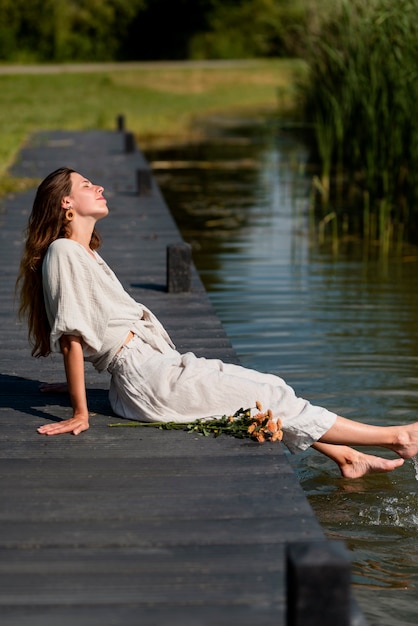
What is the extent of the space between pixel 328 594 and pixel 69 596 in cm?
82

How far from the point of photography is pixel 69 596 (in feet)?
10.5

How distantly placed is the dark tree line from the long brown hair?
3952 cm

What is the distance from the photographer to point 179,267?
7559 millimetres

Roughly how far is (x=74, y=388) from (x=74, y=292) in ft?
Answer: 1.21

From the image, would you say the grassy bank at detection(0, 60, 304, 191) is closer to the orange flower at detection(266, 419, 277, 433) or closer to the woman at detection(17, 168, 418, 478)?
the woman at detection(17, 168, 418, 478)

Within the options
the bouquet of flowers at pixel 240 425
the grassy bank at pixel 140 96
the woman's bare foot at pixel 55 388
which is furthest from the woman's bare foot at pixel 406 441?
the grassy bank at pixel 140 96

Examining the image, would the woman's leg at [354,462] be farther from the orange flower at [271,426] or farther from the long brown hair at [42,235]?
the long brown hair at [42,235]

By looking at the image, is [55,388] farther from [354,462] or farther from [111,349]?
[354,462]

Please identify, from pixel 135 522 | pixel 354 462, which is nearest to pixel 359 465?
pixel 354 462

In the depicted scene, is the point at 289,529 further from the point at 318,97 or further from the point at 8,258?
the point at 318,97

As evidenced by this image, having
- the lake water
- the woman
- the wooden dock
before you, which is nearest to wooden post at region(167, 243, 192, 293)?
the lake water

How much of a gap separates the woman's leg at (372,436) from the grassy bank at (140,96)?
38.8 ft

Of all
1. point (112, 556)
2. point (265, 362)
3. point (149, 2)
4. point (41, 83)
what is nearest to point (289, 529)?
point (112, 556)

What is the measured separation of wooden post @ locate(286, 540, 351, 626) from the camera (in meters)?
2.64
